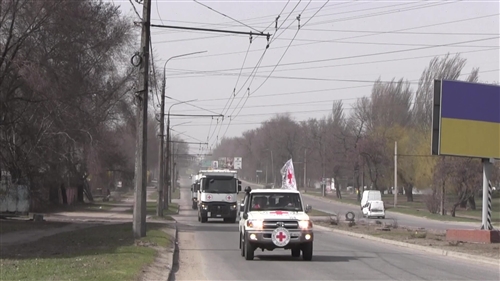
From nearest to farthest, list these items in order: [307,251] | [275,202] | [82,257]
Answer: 1. [82,257]
2. [307,251]
3. [275,202]

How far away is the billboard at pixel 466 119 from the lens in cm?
3192

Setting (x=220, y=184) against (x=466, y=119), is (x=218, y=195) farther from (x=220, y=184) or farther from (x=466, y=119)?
(x=466, y=119)

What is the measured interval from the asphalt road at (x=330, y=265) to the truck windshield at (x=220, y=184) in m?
18.3

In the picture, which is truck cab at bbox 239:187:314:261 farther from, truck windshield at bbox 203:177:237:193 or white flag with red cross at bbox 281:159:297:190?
white flag with red cross at bbox 281:159:297:190

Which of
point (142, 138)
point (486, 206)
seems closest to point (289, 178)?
point (486, 206)

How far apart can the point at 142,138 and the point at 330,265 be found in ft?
29.9

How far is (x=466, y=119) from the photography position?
Result: 32.3 meters

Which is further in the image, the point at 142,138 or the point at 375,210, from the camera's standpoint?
the point at 375,210

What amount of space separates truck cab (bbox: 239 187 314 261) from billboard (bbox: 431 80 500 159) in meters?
13.0

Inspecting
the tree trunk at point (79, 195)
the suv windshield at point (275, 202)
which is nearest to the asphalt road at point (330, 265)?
the suv windshield at point (275, 202)

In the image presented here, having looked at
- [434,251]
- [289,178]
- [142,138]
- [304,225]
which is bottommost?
[434,251]

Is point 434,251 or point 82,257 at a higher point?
point 82,257

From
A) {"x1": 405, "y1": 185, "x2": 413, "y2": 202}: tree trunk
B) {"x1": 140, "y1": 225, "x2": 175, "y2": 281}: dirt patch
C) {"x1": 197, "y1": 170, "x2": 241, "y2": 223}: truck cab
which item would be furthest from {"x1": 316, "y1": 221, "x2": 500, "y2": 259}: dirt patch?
{"x1": 405, "y1": 185, "x2": 413, "y2": 202}: tree trunk

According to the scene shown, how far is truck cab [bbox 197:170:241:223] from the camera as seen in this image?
4541 cm
